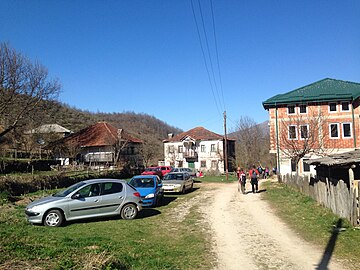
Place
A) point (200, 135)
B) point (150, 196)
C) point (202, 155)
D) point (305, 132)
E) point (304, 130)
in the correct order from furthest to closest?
point (200, 135) < point (202, 155) < point (304, 130) < point (305, 132) < point (150, 196)

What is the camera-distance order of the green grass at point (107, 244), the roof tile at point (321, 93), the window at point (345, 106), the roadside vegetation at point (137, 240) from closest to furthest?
the green grass at point (107, 244) < the roadside vegetation at point (137, 240) < the roof tile at point (321, 93) < the window at point (345, 106)

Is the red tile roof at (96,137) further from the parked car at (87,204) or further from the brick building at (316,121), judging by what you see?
the parked car at (87,204)

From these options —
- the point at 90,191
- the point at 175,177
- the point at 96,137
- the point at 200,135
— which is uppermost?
the point at 200,135

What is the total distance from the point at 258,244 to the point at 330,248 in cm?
180

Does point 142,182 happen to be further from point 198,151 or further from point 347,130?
point 198,151

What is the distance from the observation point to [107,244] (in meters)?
7.97

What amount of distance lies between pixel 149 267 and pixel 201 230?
13.2 ft

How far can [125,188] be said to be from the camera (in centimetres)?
1217

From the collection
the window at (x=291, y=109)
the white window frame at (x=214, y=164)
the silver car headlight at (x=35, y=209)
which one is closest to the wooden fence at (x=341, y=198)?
the silver car headlight at (x=35, y=209)

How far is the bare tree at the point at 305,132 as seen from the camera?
31303 mm

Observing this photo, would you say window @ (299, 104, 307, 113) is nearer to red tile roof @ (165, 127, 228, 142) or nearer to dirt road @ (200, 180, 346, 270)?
dirt road @ (200, 180, 346, 270)

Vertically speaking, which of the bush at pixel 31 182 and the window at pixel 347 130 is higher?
the window at pixel 347 130

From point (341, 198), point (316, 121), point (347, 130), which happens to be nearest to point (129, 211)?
point (341, 198)

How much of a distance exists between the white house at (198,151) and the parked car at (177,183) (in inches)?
1312
